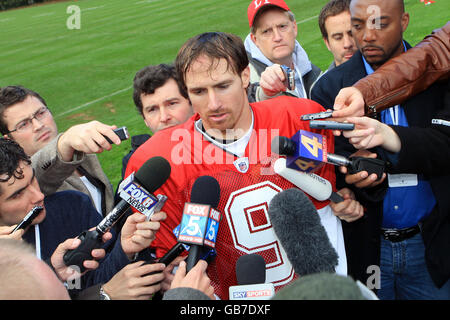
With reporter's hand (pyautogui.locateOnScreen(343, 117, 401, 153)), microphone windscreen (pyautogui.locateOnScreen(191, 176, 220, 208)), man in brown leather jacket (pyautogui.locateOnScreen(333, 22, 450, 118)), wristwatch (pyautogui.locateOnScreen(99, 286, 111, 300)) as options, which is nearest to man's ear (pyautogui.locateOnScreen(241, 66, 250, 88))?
man in brown leather jacket (pyautogui.locateOnScreen(333, 22, 450, 118))

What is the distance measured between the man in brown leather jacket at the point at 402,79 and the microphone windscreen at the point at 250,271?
0.89 meters

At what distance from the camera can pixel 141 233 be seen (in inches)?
73.2

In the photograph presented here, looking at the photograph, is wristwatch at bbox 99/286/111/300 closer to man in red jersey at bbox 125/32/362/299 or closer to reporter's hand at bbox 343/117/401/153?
man in red jersey at bbox 125/32/362/299

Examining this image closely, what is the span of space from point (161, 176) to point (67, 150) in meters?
0.81

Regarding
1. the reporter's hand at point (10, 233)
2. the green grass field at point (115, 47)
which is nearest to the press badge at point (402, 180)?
the reporter's hand at point (10, 233)

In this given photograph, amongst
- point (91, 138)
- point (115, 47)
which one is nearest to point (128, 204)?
point (91, 138)

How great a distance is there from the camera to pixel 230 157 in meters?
2.02

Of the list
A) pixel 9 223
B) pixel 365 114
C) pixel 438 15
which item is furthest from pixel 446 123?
pixel 438 15

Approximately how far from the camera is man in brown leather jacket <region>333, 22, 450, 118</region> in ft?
6.60

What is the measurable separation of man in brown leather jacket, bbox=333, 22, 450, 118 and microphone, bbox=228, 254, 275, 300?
2.96 feet

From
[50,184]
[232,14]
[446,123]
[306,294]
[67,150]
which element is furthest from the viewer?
[232,14]

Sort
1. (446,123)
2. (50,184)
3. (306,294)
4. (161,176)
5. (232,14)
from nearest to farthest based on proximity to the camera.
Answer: (306,294) < (161,176) < (446,123) < (50,184) < (232,14)

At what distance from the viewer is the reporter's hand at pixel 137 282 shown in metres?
1.90
